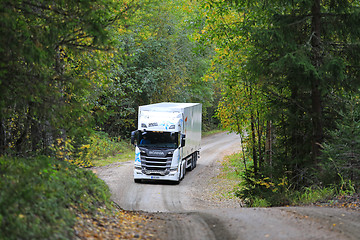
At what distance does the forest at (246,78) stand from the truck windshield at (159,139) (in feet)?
10.2

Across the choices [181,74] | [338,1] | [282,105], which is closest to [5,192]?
[282,105]

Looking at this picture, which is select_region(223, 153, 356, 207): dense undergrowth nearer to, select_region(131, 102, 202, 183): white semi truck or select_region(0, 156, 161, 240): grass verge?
select_region(0, 156, 161, 240): grass verge

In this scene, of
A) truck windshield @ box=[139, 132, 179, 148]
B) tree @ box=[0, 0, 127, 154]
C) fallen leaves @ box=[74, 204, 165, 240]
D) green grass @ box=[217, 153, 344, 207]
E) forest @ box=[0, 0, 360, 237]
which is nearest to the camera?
fallen leaves @ box=[74, 204, 165, 240]

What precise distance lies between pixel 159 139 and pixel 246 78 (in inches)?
281

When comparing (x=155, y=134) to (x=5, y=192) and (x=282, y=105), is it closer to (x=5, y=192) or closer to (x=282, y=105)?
(x=282, y=105)

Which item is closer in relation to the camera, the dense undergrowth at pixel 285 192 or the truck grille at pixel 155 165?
→ the dense undergrowth at pixel 285 192

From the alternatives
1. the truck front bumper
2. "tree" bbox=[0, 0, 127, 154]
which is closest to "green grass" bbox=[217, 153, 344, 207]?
the truck front bumper

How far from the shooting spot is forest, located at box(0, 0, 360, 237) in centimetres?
855

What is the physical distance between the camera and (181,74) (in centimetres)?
3759

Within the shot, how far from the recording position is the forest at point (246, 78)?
8555 millimetres

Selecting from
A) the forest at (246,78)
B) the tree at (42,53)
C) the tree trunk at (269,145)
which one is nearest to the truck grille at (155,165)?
the forest at (246,78)

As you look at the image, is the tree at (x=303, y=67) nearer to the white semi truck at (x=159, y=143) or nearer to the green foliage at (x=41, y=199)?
the green foliage at (x=41, y=199)

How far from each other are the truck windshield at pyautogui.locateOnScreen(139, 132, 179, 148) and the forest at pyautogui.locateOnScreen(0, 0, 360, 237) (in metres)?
3.12

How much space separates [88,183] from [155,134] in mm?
11539
